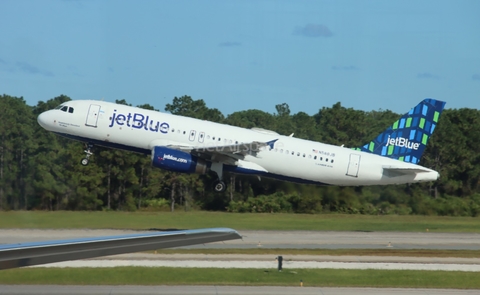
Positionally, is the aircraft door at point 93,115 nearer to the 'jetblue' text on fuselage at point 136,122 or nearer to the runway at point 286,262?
the 'jetblue' text on fuselage at point 136,122

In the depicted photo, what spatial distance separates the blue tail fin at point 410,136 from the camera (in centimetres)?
4294

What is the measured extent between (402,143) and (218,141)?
1157 centimetres

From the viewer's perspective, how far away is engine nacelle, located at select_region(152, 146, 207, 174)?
124 ft

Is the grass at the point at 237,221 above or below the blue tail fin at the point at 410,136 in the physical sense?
below

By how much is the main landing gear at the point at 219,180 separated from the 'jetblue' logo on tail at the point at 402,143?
10.5 metres

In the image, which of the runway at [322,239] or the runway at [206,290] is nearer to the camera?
the runway at [206,290]

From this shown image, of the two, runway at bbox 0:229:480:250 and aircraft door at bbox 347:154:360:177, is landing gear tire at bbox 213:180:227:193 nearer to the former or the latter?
runway at bbox 0:229:480:250

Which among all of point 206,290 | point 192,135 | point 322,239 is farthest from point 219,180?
point 206,290

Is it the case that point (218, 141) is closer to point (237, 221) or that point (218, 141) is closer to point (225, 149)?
point (225, 149)

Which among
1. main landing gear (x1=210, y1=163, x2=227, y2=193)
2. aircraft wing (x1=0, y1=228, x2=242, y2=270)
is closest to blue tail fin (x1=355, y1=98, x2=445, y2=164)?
main landing gear (x1=210, y1=163, x2=227, y2=193)

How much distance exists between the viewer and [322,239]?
31.8 m

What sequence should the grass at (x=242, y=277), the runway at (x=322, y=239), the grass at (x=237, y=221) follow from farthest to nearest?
1. the grass at (x=237, y=221)
2. the runway at (x=322, y=239)
3. the grass at (x=242, y=277)

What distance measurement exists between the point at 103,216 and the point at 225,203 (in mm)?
10013

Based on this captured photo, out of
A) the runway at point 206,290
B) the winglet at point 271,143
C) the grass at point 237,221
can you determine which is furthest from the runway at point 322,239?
the runway at point 206,290
